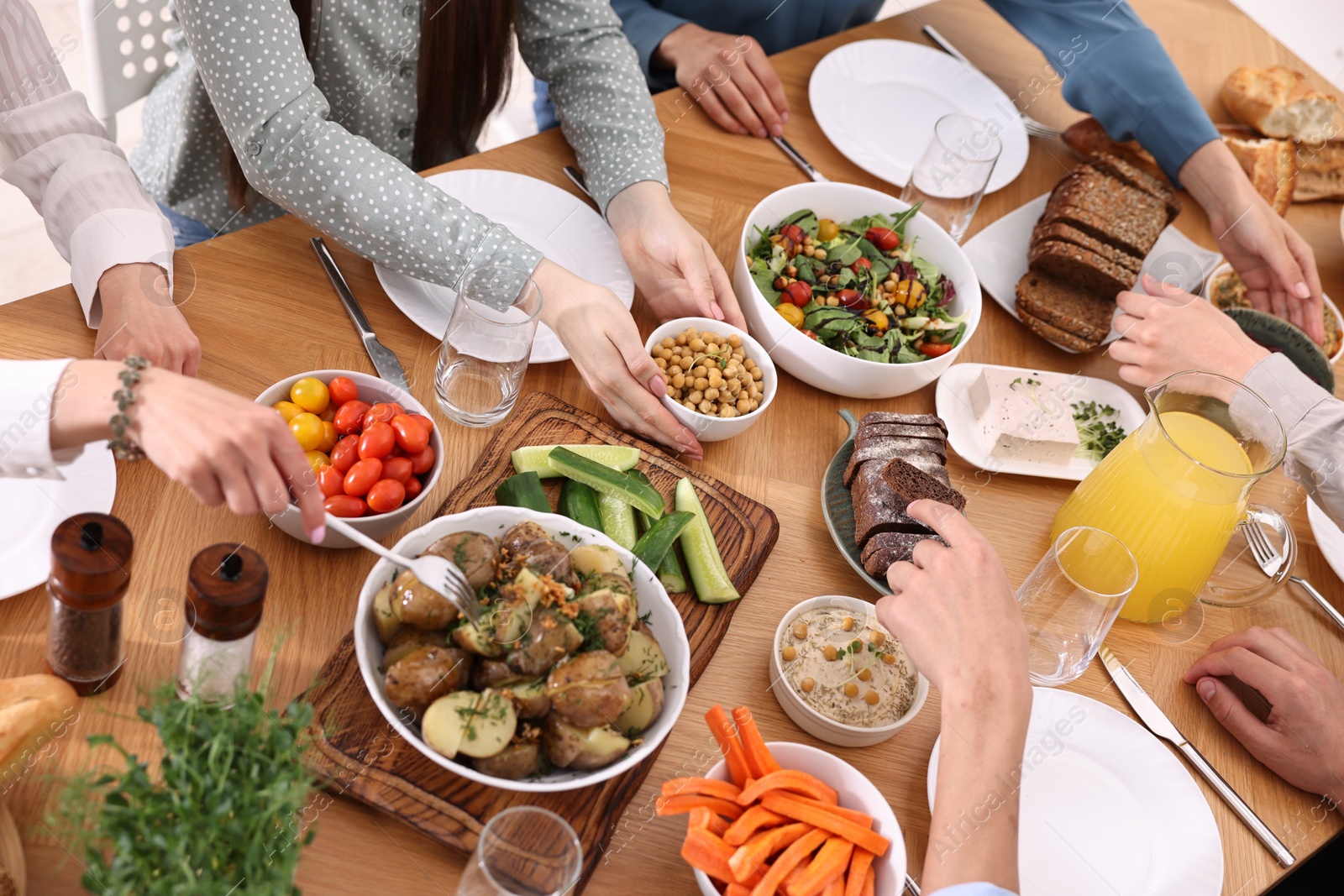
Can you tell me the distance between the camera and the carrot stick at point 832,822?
1.15 metres

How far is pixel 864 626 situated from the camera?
140 cm

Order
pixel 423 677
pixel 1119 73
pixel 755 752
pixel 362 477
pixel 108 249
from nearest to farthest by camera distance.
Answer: pixel 423 677, pixel 755 752, pixel 362 477, pixel 108 249, pixel 1119 73

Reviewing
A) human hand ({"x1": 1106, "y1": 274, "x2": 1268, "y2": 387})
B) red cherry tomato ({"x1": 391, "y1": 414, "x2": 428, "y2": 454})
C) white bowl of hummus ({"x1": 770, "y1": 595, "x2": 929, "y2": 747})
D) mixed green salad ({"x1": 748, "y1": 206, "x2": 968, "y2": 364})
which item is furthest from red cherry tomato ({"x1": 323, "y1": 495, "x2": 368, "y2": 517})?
human hand ({"x1": 1106, "y1": 274, "x2": 1268, "y2": 387})

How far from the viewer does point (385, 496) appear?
1.29m

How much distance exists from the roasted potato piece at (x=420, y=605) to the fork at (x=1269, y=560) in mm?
1380

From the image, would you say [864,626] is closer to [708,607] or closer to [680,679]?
[708,607]

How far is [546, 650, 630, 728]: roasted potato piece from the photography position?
1089mm

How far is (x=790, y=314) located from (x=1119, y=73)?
45.3 inches

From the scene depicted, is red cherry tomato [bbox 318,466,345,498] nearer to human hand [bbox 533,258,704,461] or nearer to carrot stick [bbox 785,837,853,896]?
human hand [bbox 533,258,704,461]

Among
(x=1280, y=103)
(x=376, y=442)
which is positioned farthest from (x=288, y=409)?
(x=1280, y=103)

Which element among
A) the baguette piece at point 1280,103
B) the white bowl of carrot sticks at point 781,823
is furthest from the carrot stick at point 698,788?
the baguette piece at point 1280,103

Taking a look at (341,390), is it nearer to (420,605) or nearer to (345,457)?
(345,457)

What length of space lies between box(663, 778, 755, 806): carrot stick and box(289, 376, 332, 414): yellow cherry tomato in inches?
27.5

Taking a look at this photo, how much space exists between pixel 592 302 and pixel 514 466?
30 cm
